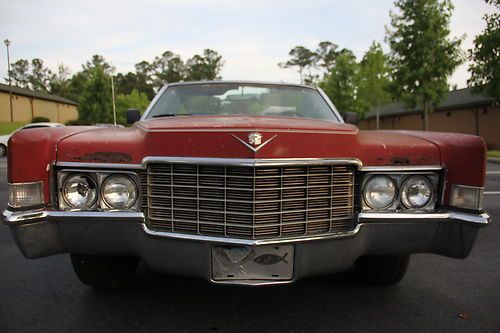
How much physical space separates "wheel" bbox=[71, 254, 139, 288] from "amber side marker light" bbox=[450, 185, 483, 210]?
227 cm

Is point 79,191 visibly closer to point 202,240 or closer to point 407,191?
point 202,240

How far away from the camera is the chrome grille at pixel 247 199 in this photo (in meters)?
2.25

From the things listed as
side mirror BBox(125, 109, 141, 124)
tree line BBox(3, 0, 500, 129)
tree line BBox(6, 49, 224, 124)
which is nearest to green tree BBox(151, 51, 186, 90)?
tree line BBox(6, 49, 224, 124)

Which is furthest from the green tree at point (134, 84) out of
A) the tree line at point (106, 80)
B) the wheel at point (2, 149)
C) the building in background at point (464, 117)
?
the wheel at point (2, 149)

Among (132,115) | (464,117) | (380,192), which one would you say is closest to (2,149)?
(132,115)

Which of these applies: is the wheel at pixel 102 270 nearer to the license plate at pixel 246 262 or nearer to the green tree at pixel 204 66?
the license plate at pixel 246 262

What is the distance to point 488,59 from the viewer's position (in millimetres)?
15586

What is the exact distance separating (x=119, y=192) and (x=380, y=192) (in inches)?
59.6

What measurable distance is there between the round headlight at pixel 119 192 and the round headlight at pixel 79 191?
73 millimetres

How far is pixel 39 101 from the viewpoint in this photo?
4809 centimetres

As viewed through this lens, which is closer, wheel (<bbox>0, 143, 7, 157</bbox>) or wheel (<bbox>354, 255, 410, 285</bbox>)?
wheel (<bbox>354, 255, 410, 285</bbox>)

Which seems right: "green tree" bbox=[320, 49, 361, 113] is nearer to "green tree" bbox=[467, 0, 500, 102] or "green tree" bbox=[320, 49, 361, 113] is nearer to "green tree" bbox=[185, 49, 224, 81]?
"green tree" bbox=[467, 0, 500, 102]

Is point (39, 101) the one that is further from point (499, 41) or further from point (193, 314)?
point (193, 314)

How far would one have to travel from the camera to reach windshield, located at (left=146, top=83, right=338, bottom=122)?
145 inches
